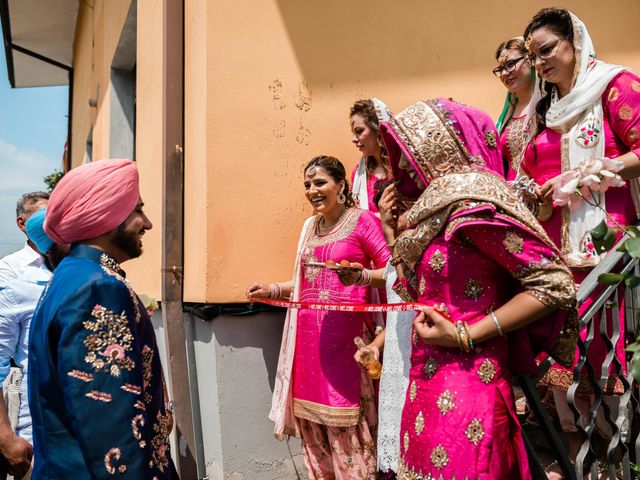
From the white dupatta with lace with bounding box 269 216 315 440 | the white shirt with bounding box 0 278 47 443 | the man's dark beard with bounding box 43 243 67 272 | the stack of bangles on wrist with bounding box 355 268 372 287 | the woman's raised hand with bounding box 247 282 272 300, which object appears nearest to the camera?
the man's dark beard with bounding box 43 243 67 272

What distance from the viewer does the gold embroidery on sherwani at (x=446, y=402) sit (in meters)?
1.82

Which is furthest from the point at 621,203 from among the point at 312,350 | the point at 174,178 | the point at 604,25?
the point at 174,178

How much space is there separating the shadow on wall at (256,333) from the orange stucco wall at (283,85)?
18cm

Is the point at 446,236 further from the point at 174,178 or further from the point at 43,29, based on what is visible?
the point at 43,29

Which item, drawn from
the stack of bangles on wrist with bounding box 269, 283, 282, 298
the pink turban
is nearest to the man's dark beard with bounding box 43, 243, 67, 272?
the pink turban

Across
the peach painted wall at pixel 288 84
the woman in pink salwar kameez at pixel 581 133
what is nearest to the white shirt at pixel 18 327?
the peach painted wall at pixel 288 84

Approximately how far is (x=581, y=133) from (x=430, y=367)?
1627 millimetres

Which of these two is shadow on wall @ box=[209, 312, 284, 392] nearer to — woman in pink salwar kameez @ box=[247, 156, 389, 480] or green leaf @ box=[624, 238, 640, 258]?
woman in pink salwar kameez @ box=[247, 156, 389, 480]

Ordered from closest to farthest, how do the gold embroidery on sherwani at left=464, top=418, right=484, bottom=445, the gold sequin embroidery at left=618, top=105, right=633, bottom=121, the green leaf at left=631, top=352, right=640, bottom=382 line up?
the gold embroidery on sherwani at left=464, top=418, right=484, bottom=445, the green leaf at left=631, top=352, right=640, bottom=382, the gold sequin embroidery at left=618, top=105, right=633, bottom=121

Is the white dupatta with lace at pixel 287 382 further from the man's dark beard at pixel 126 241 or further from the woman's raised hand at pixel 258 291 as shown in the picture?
the man's dark beard at pixel 126 241

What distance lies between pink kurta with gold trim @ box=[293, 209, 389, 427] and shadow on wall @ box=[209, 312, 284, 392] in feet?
1.80

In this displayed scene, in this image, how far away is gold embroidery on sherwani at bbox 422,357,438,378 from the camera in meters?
1.91

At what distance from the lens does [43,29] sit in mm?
10781

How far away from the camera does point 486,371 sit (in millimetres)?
1825
